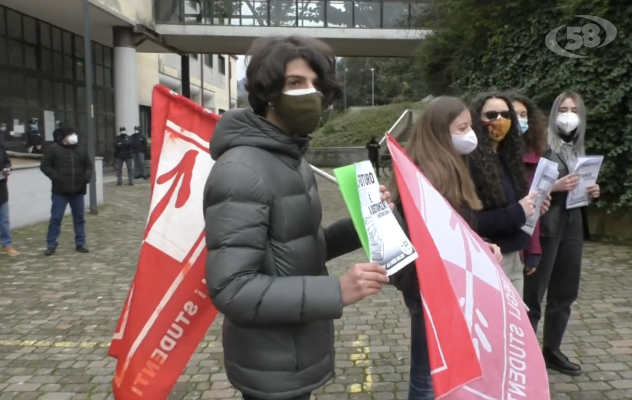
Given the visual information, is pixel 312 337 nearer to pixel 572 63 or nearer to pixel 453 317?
pixel 453 317

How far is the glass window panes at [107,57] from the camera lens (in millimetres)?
23641

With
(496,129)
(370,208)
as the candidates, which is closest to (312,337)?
(370,208)

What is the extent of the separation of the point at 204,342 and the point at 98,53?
2095cm

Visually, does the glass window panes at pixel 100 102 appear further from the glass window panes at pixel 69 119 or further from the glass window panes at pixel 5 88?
the glass window panes at pixel 5 88

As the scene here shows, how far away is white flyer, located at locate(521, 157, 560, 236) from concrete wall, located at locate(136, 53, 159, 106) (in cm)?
2594

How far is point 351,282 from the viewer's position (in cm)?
174

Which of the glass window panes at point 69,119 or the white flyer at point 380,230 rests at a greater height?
the glass window panes at point 69,119

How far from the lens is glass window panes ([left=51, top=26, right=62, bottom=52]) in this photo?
65.6ft

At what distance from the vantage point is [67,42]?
21016 millimetres

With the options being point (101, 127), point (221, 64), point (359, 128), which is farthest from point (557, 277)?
point (221, 64)

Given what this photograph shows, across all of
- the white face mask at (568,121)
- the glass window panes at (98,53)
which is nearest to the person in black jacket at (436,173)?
the white face mask at (568,121)

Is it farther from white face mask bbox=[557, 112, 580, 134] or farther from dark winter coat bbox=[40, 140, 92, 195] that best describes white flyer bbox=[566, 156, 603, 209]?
dark winter coat bbox=[40, 140, 92, 195]

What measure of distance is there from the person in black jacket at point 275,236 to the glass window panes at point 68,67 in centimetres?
2128

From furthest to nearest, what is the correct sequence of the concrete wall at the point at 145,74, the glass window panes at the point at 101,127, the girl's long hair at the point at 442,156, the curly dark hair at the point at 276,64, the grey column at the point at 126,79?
the concrete wall at the point at 145,74, the glass window panes at the point at 101,127, the grey column at the point at 126,79, the girl's long hair at the point at 442,156, the curly dark hair at the point at 276,64
